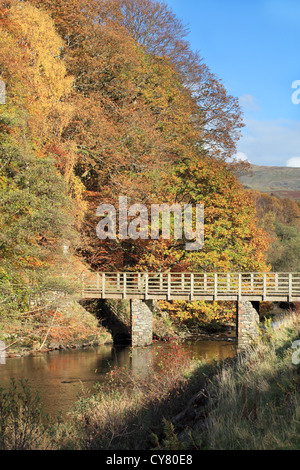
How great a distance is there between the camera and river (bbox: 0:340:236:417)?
14.3 meters

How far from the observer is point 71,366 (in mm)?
18875

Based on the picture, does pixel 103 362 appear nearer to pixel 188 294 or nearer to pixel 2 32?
pixel 188 294

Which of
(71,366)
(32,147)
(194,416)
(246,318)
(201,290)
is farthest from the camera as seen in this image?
(201,290)

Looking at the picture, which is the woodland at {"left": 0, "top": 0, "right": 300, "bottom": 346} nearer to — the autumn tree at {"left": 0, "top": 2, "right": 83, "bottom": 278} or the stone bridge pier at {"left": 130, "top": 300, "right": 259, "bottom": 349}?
the autumn tree at {"left": 0, "top": 2, "right": 83, "bottom": 278}

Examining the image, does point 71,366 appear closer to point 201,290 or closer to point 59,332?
point 59,332

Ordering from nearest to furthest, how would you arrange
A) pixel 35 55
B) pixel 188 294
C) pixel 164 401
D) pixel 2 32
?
pixel 164 401, pixel 2 32, pixel 35 55, pixel 188 294

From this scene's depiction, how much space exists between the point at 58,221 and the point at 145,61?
19.6 metres

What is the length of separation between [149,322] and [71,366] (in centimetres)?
673

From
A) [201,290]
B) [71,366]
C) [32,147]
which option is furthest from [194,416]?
[201,290]

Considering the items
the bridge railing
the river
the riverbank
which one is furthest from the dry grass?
the bridge railing

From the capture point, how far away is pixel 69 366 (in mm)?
18859

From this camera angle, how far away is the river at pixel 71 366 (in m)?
14.3

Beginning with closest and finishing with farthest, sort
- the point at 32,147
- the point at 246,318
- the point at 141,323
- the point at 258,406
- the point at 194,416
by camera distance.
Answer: the point at 258,406
the point at 194,416
the point at 32,147
the point at 246,318
the point at 141,323
